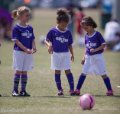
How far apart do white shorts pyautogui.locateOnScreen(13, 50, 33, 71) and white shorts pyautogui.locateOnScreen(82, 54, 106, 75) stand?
1.18m

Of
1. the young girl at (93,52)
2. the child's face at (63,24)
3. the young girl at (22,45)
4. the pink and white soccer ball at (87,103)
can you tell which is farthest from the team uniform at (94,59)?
the pink and white soccer ball at (87,103)

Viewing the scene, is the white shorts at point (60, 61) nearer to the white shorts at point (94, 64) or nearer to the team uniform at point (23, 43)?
the white shorts at point (94, 64)

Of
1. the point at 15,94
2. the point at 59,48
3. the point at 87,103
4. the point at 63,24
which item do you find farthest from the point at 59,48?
the point at 87,103

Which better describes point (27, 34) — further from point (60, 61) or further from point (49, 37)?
point (60, 61)

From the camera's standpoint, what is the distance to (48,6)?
280ft

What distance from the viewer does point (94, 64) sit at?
15438mm

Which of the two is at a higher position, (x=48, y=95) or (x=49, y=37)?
(x=49, y=37)

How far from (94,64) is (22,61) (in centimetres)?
149

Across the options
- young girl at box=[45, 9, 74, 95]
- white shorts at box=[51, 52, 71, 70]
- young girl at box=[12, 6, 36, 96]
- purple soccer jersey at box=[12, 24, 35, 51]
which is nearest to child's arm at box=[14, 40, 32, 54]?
young girl at box=[12, 6, 36, 96]

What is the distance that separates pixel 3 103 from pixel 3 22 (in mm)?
20979

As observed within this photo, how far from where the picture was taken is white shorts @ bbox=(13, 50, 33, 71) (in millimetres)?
15211

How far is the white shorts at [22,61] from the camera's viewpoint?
15.2 m

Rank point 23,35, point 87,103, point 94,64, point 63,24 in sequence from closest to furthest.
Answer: point 87,103 → point 23,35 → point 63,24 → point 94,64

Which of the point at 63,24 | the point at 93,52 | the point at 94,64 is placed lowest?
the point at 94,64
